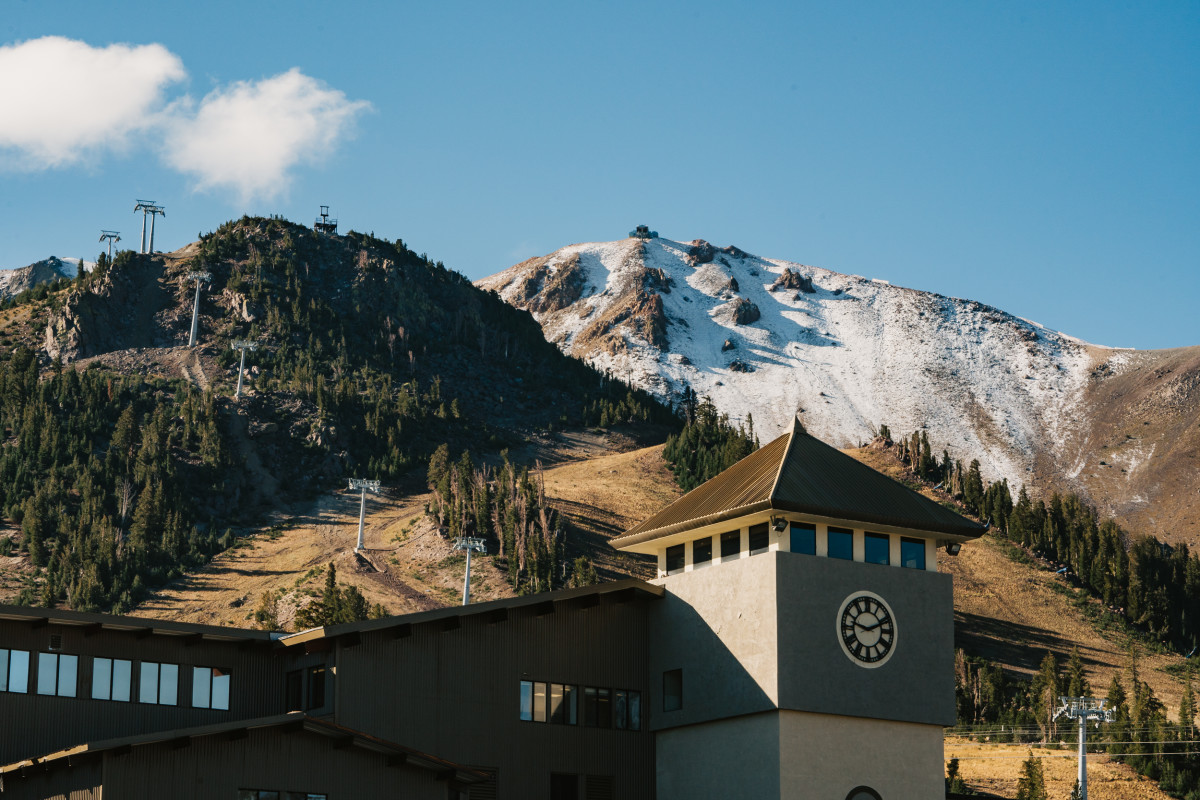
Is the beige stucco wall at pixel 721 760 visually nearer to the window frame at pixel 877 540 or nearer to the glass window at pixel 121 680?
the window frame at pixel 877 540

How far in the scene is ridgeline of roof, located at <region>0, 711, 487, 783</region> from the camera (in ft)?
107

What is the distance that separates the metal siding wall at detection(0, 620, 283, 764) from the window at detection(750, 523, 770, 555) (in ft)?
48.5

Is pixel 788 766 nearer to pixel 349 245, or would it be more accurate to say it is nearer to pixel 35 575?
pixel 35 575

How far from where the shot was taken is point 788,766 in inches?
1642

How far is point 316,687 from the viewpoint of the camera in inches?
1593

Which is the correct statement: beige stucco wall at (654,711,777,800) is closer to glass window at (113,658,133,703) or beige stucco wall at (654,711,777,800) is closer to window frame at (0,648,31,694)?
glass window at (113,658,133,703)

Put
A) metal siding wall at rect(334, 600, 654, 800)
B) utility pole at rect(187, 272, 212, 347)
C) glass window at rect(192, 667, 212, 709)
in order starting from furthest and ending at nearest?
1. utility pole at rect(187, 272, 212, 347)
2. glass window at rect(192, 667, 212, 709)
3. metal siding wall at rect(334, 600, 654, 800)

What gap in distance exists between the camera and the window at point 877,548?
4497 cm

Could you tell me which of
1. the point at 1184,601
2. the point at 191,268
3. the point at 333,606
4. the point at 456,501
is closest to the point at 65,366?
the point at 191,268

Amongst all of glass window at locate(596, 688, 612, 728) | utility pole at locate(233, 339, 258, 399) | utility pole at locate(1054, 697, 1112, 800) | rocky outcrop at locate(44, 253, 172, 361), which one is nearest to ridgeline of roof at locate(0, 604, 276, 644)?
glass window at locate(596, 688, 612, 728)

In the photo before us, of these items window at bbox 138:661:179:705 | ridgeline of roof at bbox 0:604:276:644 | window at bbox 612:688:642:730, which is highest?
ridgeline of roof at bbox 0:604:276:644

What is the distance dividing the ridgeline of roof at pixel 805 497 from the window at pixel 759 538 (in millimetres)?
762

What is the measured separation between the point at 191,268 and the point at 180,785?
15136 cm

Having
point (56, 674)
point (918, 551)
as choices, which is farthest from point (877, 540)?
point (56, 674)
